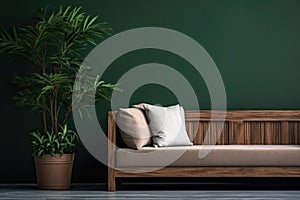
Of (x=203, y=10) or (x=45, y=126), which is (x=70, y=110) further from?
(x=203, y=10)

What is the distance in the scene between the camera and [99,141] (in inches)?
258

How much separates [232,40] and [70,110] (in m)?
1.67

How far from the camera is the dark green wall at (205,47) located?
655 centimetres

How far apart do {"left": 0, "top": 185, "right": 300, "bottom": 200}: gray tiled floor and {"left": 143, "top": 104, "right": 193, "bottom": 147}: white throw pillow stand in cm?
45

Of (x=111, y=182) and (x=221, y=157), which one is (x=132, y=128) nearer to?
(x=111, y=182)

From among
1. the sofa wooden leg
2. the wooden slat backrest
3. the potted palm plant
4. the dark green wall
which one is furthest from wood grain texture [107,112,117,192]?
the wooden slat backrest

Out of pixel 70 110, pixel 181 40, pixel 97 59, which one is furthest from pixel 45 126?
pixel 181 40

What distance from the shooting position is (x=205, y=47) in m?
6.57

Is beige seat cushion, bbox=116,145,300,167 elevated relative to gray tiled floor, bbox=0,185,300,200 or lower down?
elevated

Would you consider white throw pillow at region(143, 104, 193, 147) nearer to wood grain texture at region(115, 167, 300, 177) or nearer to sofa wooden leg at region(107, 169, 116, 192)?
wood grain texture at region(115, 167, 300, 177)

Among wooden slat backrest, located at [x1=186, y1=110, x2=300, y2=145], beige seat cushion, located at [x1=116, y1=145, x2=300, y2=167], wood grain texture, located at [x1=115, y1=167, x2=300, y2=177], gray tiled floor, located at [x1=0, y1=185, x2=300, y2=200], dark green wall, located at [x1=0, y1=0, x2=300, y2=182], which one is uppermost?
dark green wall, located at [x1=0, y1=0, x2=300, y2=182]

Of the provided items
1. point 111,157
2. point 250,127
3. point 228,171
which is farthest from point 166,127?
point 250,127

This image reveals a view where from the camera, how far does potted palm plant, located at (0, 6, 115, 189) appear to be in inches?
237

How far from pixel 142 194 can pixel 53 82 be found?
1228 millimetres
